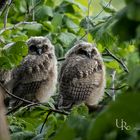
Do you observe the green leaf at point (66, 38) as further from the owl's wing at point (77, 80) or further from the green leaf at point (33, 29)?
the owl's wing at point (77, 80)

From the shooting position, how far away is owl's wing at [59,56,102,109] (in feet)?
19.0

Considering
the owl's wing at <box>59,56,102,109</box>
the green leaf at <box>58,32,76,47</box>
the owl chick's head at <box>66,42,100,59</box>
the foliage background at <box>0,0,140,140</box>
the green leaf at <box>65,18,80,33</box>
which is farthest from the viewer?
the green leaf at <box>65,18,80,33</box>

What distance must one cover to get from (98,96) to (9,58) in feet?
5.39

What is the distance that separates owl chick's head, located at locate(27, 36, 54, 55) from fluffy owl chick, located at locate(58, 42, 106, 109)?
22 cm

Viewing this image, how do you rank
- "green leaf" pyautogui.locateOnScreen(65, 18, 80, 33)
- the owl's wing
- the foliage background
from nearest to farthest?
the foliage background → the owl's wing → "green leaf" pyautogui.locateOnScreen(65, 18, 80, 33)

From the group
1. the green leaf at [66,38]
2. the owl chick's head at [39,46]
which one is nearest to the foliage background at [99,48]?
the green leaf at [66,38]

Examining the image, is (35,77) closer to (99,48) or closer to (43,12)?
(99,48)

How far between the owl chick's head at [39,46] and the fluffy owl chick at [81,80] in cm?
22

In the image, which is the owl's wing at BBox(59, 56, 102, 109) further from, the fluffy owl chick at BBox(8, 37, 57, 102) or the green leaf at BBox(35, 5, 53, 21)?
the green leaf at BBox(35, 5, 53, 21)

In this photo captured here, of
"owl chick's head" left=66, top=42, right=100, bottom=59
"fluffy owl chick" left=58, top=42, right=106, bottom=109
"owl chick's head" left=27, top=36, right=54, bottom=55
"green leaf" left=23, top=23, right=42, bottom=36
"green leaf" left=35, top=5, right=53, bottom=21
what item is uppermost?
"green leaf" left=35, top=5, right=53, bottom=21

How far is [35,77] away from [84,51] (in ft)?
2.12

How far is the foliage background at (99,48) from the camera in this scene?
1.52m

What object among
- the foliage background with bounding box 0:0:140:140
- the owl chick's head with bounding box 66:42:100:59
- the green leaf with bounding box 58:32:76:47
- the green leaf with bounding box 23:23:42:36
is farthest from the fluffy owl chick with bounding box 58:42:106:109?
the green leaf with bounding box 23:23:42:36

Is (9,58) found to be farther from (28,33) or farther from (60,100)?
(28,33)
